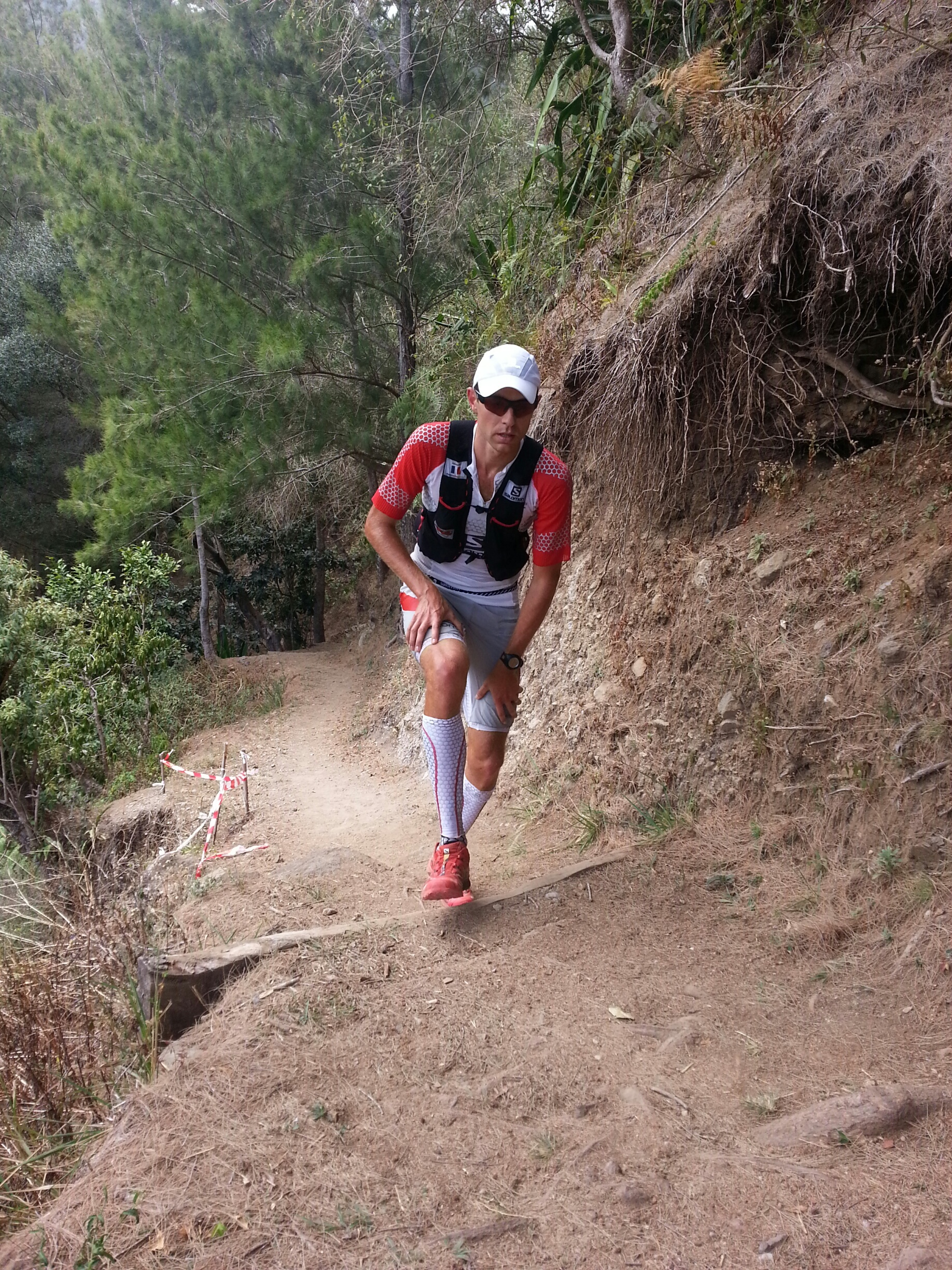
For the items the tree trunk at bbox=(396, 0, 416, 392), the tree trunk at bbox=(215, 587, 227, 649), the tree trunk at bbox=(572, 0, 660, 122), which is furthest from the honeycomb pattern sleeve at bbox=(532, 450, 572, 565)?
the tree trunk at bbox=(215, 587, 227, 649)

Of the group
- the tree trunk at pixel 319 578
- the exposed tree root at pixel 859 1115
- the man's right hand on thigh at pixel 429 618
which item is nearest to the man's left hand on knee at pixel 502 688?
the man's right hand on thigh at pixel 429 618

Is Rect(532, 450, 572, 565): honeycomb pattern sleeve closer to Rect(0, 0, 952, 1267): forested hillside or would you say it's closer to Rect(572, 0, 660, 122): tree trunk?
Rect(0, 0, 952, 1267): forested hillside

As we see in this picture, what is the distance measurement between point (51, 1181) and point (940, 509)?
14.1ft

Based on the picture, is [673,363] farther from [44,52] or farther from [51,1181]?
[44,52]

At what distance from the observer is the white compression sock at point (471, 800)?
381 cm

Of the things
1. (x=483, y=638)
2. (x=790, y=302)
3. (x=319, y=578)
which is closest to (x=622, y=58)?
(x=790, y=302)

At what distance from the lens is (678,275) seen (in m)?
4.80

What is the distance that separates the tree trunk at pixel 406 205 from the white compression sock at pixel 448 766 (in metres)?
8.06

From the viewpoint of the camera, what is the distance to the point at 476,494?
137 inches

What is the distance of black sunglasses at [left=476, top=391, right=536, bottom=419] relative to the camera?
324cm

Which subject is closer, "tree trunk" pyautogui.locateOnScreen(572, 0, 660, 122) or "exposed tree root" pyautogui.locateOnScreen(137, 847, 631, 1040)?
"exposed tree root" pyautogui.locateOnScreen(137, 847, 631, 1040)

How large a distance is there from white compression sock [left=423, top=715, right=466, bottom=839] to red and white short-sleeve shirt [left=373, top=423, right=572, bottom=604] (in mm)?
698

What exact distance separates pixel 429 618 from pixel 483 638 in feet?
1.22

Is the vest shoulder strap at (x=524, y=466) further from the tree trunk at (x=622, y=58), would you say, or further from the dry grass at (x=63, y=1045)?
the tree trunk at (x=622, y=58)
